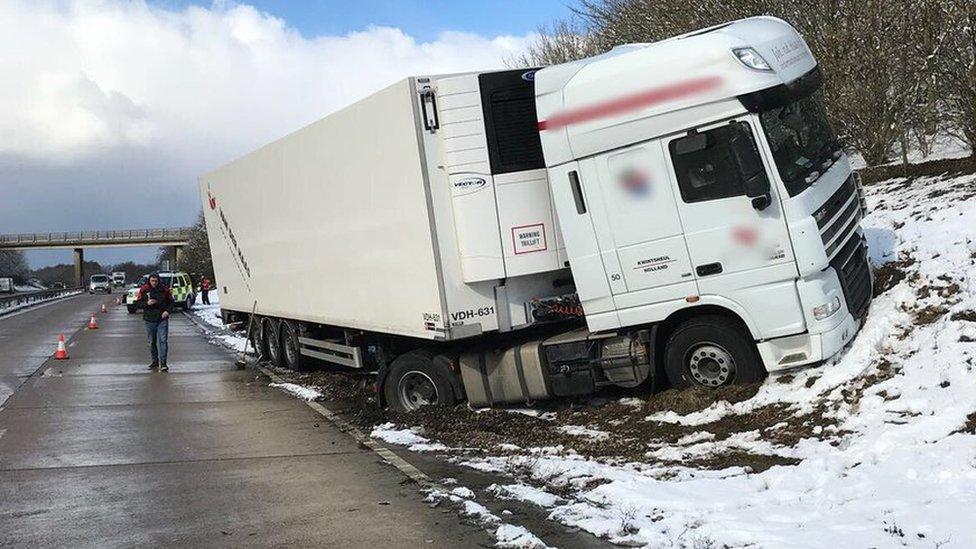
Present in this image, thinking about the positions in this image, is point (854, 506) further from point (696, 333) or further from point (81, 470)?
point (81, 470)

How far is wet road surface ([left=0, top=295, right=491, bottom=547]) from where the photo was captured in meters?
5.41

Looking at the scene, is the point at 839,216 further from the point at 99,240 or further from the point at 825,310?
the point at 99,240

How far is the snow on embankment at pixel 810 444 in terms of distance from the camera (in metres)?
4.83

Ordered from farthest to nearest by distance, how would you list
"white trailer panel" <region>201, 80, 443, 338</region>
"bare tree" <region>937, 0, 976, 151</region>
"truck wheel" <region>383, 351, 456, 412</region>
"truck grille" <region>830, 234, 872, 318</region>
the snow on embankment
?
"bare tree" <region>937, 0, 976, 151</region> < "truck wheel" <region>383, 351, 456, 412</region> < "white trailer panel" <region>201, 80, 443, 338</region> < "truck grille" <region>830, 234, 872, 318</region> < the snow on embankment

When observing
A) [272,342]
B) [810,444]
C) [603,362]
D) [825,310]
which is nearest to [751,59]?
[825,310]

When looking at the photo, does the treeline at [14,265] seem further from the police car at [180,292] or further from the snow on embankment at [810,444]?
the snow on embankment at [810,444]

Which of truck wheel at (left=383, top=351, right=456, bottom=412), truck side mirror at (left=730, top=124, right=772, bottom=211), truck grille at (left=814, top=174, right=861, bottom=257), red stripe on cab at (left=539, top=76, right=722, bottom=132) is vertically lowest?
truck wheel at (left=383, top=351, right=456, bottom=412)

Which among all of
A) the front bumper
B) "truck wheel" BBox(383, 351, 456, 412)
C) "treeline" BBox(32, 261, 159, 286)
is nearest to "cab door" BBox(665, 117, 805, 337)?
the front bumper

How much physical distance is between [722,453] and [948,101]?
33.2ft

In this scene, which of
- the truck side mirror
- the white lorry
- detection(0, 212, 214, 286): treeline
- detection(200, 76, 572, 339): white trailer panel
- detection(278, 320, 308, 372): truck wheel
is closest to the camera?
the truck side mirror

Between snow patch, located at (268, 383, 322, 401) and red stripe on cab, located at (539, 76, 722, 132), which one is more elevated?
red stripe on cab, located at (539, 76, 722, 132)

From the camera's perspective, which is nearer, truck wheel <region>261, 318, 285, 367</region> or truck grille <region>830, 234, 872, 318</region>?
truck grille <region>830, 234, 872, 318</region>

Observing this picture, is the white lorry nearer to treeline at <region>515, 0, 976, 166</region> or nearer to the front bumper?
the front bumper

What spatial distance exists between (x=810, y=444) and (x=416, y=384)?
4.49 m
